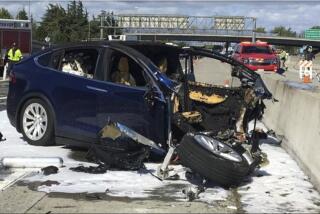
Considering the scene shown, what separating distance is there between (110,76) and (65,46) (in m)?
1.08

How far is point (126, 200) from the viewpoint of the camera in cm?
630

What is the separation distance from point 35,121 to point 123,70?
166 centimetres

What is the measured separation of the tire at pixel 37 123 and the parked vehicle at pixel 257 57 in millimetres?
20086

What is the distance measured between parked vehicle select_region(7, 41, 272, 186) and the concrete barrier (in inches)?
24.2

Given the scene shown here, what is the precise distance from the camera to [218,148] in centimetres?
696

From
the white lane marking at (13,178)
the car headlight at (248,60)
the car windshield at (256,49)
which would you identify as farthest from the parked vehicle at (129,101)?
the car windshield at (256,49)

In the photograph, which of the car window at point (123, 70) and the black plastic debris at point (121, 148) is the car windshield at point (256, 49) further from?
the black plastic debris at point (121, 148)

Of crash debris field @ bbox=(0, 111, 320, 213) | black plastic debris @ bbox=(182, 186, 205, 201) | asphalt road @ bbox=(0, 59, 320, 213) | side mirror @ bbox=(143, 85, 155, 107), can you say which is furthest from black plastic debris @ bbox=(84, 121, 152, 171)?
asphalt road @ bbox=(0, 59, 320, 213)

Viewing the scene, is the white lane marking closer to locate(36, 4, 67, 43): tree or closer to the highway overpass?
locate(36, 4, 67, 43): tree

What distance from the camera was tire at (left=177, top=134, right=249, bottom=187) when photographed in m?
6.71

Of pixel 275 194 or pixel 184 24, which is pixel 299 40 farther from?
pixel 275 194

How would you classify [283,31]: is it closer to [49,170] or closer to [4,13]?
[4,13]

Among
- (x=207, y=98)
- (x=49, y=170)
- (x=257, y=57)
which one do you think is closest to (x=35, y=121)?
(x=49, y=170)

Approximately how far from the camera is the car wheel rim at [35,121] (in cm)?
898
